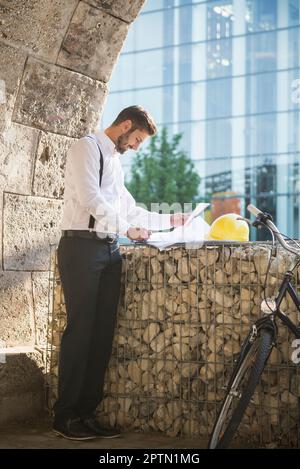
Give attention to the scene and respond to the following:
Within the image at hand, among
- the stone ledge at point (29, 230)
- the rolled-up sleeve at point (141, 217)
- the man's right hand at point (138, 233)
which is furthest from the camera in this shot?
the stone ledge at point (29, 230)

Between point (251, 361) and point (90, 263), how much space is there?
3.38 feet

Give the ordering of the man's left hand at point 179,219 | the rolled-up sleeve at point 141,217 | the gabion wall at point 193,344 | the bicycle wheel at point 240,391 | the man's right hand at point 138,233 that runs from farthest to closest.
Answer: the rolled-up sleeve at point 141,217
the man's left hand at point 179,219
the man's right hand at point 138,233
the gabion wall at point 193,344
the bicycle wheel at point 240,391

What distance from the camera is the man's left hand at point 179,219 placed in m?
4.23

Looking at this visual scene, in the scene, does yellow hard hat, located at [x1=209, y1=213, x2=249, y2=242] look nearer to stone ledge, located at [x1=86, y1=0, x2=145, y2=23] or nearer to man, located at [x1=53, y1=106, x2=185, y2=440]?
man, located at [x1=53, y1=106, x2=185, y2=440]

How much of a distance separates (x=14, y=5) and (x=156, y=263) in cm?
167

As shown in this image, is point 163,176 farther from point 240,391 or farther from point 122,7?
point 240,391

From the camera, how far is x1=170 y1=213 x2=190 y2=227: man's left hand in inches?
167

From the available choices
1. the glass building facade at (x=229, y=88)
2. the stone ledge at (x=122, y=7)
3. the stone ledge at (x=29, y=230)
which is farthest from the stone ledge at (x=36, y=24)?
the glass building facade at (x=229, y=88)

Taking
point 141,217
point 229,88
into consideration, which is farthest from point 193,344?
point 229,88

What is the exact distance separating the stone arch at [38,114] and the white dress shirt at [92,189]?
63 cm

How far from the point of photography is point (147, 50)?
29.0 meters

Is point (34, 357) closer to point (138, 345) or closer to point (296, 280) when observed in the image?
point (138, 345)

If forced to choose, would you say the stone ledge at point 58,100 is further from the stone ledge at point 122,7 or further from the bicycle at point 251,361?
the bicycle at point 251,361

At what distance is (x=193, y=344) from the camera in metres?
4.05
